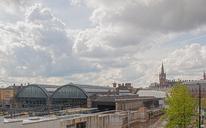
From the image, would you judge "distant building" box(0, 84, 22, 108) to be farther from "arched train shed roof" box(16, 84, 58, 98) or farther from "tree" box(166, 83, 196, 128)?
"tree" box(166, 83, 196, 128)

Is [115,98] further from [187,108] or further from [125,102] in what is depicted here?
[187,108]

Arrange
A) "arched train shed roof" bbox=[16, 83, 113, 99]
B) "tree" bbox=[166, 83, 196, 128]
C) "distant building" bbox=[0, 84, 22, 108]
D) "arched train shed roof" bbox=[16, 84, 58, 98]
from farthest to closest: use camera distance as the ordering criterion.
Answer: "distant building" bbox=[0, 84, 22, 108] → "arched train shed roof" bbox=[16, 84, 58, 98] → "arched train shed roof" bbox=[16, 83, 113, 99] → "tree" bbox=[166, 83, 196, 128]

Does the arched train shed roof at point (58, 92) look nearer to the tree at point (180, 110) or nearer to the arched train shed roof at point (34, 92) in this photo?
the arched train shed roof at point (34, 92)

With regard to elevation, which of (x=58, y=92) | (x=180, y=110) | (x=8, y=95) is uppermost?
(x=58, y=92)

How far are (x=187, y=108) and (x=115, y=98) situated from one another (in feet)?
147

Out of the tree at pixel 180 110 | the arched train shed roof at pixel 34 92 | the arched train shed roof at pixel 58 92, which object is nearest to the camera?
the tree at pixel 180 110

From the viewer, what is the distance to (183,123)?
48.9m

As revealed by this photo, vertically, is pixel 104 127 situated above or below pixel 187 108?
below

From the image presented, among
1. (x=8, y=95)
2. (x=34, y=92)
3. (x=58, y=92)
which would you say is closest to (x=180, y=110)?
(x=58, y=92)

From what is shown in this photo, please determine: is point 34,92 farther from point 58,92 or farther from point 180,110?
point 180,110

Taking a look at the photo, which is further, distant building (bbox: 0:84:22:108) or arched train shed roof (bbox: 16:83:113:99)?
distant building (bbox: 0:84:22:108)

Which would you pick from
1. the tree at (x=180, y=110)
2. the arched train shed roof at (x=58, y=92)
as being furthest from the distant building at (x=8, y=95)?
the tree at (x=180, y=110)

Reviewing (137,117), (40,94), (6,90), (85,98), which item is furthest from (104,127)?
(6,90)

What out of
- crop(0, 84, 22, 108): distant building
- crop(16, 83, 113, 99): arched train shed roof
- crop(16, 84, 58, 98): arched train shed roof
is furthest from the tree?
crop(0, 84, 22, 108): distant building
